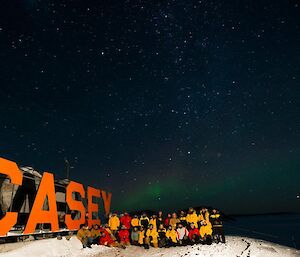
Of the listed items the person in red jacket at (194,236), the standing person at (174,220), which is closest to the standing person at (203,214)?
the person in red jacket at (194,236)

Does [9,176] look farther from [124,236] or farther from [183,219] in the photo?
[183,219]

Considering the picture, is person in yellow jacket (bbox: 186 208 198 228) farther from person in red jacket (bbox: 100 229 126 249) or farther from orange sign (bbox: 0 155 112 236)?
orange sign (bbox: 0 155 112 236)

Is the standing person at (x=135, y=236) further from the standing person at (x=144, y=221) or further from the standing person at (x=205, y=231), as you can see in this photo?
the standing person at (x=205, y=231)

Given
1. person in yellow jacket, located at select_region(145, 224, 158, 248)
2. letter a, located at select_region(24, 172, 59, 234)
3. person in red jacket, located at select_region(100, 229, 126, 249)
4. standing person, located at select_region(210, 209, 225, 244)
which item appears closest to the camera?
letter a, located at select_region(24, 172, 59, 234)

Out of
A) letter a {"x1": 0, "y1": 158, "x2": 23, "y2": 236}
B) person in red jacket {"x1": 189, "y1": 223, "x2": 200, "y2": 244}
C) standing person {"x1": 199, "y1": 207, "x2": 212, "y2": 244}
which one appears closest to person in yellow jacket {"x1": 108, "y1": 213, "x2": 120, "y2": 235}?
person in red jacket {"x1": 189, "y1": 223, "x2": 200, "y2": 244}

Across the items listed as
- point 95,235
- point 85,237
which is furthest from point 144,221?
point 85,237

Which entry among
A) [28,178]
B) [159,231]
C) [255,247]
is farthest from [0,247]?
[255,247]

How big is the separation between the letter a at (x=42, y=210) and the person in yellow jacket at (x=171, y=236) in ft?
20.7

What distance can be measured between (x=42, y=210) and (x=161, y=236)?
21.3 feet

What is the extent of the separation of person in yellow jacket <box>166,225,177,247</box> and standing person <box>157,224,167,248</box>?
0.66ft

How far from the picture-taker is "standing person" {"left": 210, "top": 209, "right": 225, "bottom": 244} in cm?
1680

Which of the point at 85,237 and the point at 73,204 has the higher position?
the point at 73,204

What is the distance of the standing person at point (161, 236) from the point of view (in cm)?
1630

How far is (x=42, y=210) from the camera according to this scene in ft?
52.3
